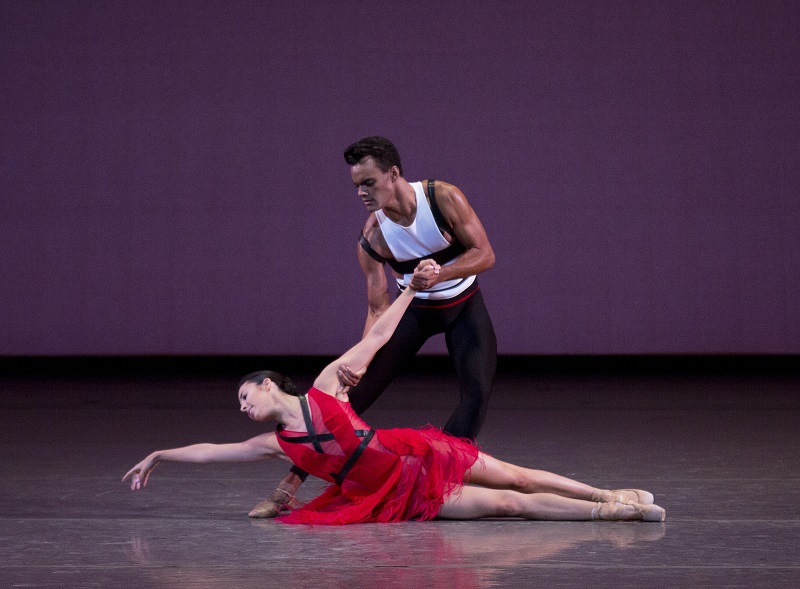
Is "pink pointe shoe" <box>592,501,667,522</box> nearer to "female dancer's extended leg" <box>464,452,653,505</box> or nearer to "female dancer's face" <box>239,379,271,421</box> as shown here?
"female dancer's extended leg" <box>464,452,653,505</box>

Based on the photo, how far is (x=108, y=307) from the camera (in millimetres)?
7867

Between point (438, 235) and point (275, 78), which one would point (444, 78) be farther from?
point (438, 235)

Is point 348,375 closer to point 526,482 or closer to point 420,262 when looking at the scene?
point 420,262

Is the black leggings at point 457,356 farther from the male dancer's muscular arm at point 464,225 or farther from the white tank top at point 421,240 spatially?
the male dancer's muscular arm at point 464,225

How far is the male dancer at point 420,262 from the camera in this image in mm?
3426

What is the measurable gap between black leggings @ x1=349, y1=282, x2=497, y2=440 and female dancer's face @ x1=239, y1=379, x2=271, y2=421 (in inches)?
15.5

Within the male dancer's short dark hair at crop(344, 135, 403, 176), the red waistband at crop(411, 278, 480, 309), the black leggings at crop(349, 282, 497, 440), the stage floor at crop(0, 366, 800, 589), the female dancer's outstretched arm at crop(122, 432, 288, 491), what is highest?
the male dancer's short dark hair at crop(344, 135, 403, 176)

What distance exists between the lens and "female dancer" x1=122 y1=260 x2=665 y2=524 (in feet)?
10.3

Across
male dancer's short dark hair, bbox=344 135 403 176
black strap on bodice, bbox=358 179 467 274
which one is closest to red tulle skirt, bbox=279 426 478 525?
black strap on bodice, bbox=358 179 467 274

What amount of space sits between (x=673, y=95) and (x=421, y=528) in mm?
5264

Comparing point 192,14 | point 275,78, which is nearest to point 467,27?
point 275,78

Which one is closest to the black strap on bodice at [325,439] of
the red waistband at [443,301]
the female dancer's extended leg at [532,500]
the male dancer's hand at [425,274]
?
the female dancer's extended leg at [532,500]

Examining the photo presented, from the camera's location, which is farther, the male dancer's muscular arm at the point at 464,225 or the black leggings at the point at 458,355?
the male dancer's muscular arm at the point at 464,225

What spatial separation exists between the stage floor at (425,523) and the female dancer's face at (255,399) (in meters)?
0.30
